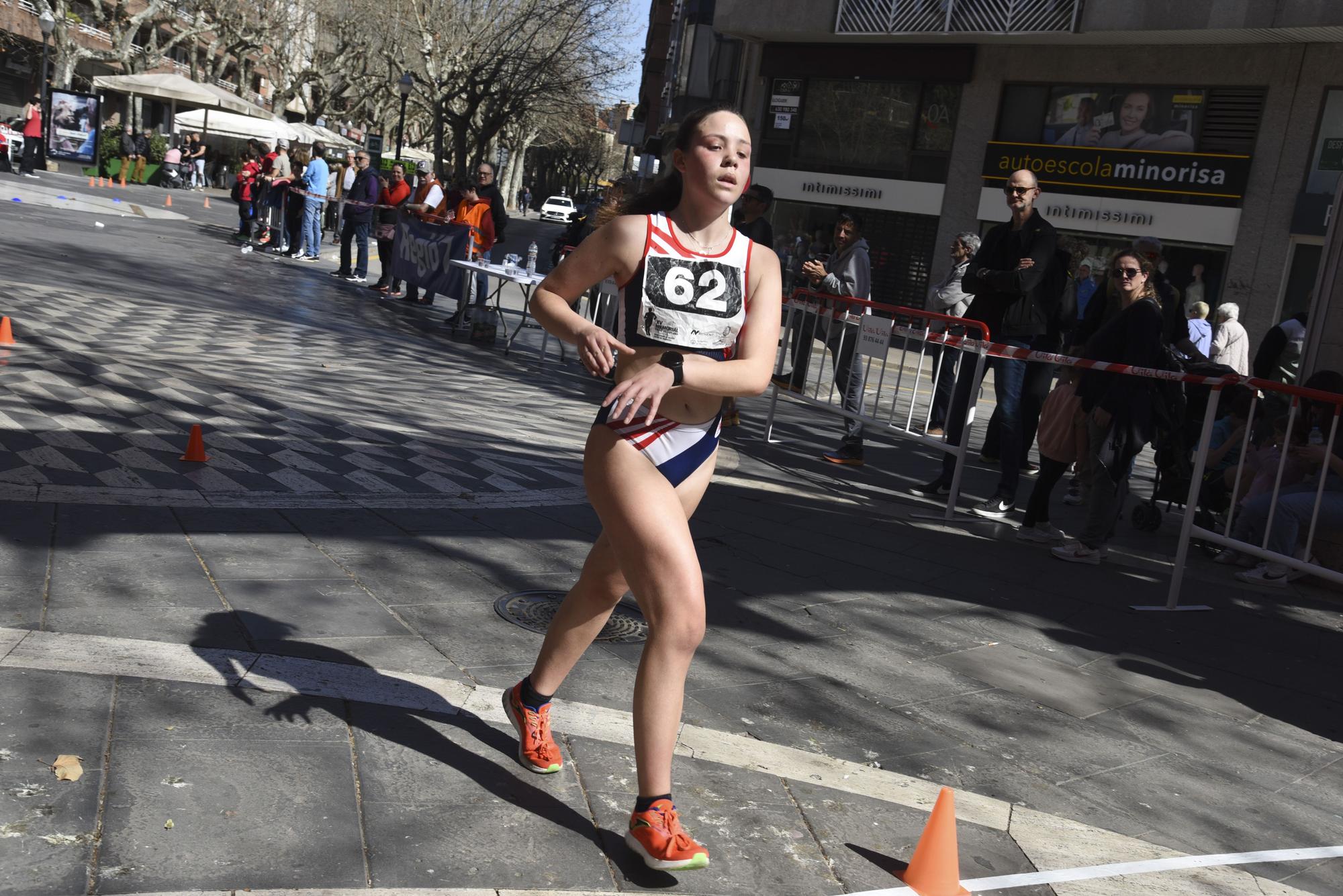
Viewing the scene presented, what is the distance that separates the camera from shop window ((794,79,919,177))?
80.6ft

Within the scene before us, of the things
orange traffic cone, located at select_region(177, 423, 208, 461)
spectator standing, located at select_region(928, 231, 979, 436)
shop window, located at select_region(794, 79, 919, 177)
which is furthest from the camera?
shop window, located at select_region(794, 79, 919, 177)

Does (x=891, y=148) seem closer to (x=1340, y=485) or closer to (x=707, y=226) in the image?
(x=1340, y=485)

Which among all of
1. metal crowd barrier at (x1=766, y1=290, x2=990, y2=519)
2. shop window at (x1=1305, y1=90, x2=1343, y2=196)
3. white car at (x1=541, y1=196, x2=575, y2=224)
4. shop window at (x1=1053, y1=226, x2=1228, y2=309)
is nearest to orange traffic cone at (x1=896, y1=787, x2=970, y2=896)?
metal crowd barrier at (x1=766, y1=290, x2=990, y2=519)

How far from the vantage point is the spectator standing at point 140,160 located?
125 ft

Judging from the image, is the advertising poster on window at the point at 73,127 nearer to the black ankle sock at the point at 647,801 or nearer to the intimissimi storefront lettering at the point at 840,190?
the intimissimi storefront lettering at the point at 840,190

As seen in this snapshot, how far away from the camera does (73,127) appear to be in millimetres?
35562

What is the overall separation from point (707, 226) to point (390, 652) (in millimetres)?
1931

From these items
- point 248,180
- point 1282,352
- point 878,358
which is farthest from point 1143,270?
point 248,180

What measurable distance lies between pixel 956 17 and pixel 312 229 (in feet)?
39.4

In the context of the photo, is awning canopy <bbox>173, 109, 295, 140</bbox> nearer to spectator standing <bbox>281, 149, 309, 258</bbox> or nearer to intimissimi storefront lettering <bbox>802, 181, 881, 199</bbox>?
spectator standing <bbox>281, 149, 309, 258</bbox>

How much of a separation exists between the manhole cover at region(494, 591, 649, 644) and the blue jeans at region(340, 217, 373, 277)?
46.2 ft

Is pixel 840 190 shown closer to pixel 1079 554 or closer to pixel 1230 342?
pixel 1230 342

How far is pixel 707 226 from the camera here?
10.3 ft

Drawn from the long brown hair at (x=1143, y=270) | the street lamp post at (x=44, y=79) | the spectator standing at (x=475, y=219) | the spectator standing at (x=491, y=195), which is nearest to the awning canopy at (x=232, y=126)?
the street lamp post at (x=44, y=79)
